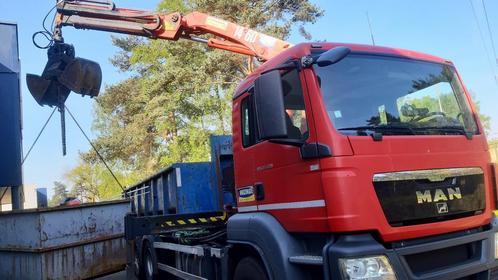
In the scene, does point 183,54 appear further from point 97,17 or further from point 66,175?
point 66,175

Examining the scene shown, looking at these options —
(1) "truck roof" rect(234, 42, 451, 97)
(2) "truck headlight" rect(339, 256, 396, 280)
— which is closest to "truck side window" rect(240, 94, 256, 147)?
(1) "truck roof" rect(234, 42, 451, 97)

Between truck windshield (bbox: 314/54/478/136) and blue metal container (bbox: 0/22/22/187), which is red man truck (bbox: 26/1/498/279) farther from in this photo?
blue metal container (bbox: 0/22/22/187)

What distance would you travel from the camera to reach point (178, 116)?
87.1 ft

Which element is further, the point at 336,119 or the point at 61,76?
the point at 61,76

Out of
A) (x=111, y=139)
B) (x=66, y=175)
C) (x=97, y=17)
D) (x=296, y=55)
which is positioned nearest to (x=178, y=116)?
(x=111, y=139)

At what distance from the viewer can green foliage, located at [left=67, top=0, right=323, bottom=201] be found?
2362 cm

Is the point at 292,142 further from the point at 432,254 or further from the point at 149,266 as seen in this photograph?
the point at 149,266

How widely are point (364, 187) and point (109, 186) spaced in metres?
46.4

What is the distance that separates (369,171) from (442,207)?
730 mm

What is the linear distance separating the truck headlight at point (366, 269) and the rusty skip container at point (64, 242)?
594cm

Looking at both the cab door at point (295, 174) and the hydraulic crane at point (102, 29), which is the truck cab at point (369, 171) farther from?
the hydraulic crane at point (102, 29)

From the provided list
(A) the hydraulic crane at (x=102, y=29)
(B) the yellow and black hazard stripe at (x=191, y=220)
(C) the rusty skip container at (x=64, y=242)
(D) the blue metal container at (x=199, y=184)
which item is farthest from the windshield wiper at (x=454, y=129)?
(C) the rusty skip container at (x=64, y=242)

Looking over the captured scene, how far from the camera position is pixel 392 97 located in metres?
4.05

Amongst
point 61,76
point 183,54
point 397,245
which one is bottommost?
point 397,245
